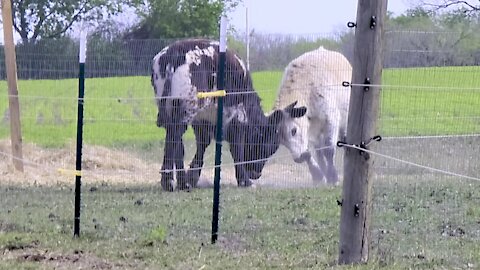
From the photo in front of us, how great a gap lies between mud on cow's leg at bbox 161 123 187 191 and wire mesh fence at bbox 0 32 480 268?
0.68ft

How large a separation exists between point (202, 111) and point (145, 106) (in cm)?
Result: 78

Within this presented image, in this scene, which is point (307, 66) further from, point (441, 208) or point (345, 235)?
point (345, 235)

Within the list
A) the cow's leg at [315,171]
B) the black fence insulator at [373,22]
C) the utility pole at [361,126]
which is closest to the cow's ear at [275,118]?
the cow's leg at [315,171]

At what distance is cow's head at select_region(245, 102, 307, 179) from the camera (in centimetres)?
1326

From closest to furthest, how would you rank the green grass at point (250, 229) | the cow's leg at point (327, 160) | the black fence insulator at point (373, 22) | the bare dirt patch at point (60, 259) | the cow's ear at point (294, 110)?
the black fence insulator at point (373, 22) → the bare dirt patch at point (60, 259) → the green grass at point (250, 229) → the cow's leg at point (327, 160) → the cow's ear at point (294, 110)

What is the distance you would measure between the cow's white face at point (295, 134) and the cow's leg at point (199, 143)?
55.4 inches

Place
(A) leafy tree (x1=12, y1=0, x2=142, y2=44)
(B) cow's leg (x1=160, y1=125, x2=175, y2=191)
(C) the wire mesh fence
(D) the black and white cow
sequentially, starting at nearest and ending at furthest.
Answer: (C) the wire mesh fence, (B) cow's leg (x1=160, y1=125, x2=175, y2=191), (D) the black and white cow, (A) leafy tree (x1=12, y1=0, x2=142, y2=44)

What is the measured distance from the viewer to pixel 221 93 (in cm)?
995

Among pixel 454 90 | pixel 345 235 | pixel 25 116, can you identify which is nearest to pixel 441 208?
pixel 454 90

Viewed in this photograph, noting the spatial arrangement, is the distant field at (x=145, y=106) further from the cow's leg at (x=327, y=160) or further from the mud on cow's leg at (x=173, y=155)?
the cow's leg at (x=327, y=160)

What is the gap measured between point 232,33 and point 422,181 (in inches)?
198

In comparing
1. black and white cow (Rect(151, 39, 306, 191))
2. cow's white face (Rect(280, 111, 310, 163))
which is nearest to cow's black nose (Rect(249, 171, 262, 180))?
black and white cow (Rect(151, 39, 306, 191))

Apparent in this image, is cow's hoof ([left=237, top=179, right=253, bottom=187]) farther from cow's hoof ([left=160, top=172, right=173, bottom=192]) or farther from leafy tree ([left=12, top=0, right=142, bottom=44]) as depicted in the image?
leafy tree ([left=12, top=0, right=142, bottom=44])

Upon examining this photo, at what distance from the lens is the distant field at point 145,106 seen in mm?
9555
